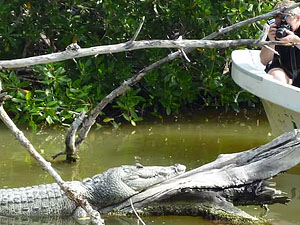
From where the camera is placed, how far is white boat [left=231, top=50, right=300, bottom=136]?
6.62 m

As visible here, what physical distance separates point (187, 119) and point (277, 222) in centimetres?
389

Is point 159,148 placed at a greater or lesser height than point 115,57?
lesser

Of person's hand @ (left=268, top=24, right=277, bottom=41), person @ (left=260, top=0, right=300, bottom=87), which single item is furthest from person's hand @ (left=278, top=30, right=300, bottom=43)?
person's hand @ (left=268, top=24, right=277, bottom=41)

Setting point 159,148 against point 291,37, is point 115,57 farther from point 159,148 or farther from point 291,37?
point 291,37

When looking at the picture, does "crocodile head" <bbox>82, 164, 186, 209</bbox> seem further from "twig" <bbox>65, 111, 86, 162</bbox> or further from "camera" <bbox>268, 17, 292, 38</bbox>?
"camera" <bbox>268, 17, 292, 38</bbox>

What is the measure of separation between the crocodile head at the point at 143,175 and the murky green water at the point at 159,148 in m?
0.30

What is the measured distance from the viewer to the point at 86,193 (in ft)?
20.5

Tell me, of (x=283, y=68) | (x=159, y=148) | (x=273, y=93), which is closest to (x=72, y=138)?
(x=159, y=148)

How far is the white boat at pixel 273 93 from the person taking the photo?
6.62 m

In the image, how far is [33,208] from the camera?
618cm

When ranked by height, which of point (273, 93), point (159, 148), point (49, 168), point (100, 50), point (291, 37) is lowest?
point (159, 148)

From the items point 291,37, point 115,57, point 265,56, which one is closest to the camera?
point 291,37

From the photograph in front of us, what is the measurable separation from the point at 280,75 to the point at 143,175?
1.80 metres

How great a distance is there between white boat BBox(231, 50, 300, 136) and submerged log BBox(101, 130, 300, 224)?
1.85 ft
